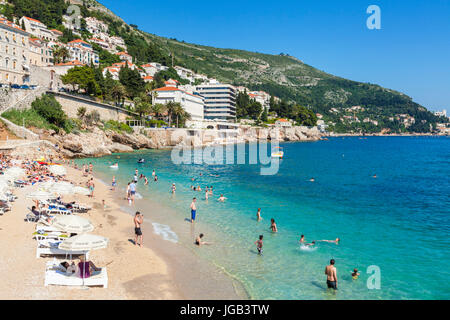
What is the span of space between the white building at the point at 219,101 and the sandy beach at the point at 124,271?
11161 cm

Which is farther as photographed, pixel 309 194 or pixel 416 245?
pixel 309 194

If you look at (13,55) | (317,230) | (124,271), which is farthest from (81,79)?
(124,271)

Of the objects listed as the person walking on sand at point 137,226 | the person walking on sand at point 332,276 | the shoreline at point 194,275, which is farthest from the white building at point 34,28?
the person walking on sand at point 332,276

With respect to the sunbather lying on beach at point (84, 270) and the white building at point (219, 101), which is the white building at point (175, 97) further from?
the sunbather lying on beach at point (84, 270)

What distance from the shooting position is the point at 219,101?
416 ft

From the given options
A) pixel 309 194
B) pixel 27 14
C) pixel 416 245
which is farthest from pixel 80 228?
pixel 27 14

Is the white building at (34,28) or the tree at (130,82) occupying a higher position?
the white building at (34,28)

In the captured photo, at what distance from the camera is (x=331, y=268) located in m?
11.1

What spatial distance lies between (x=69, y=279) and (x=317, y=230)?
1347cm

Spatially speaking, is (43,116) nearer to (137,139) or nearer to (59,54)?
(137,139)

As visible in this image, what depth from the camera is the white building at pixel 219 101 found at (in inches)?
4969
